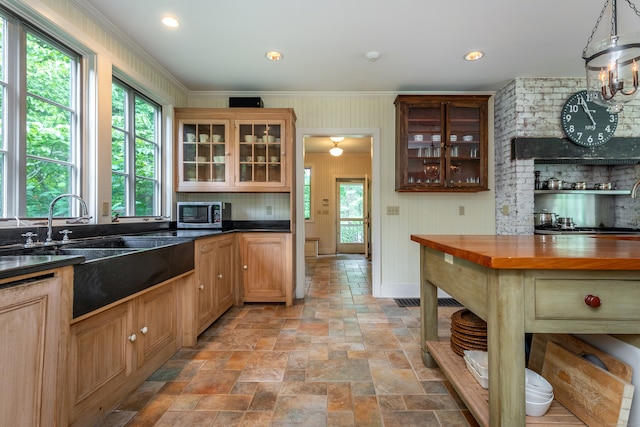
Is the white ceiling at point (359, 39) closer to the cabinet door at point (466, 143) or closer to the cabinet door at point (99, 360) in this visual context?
the cabinet door at point (466, 143)

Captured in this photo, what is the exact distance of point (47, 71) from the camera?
6.70ft

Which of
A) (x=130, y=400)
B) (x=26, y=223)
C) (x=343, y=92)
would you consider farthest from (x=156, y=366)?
(x=343, y=92)

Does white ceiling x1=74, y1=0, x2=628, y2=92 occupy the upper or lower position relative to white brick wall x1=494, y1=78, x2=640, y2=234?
upper

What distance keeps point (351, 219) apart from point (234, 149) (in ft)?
15.6

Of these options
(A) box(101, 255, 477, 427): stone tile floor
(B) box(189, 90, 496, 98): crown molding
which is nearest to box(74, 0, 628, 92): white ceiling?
(B) box(189, 90, 496, 98): crown molding

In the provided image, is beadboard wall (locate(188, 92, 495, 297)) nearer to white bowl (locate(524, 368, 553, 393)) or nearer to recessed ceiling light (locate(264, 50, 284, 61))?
recessed ceiling light (locate(264, 50, 284, 61))

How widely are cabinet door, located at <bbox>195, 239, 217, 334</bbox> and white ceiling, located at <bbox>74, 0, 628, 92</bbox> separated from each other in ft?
6.01

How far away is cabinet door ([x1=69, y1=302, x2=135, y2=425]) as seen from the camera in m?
1.35

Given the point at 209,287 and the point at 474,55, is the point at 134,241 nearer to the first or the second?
the point at 209,287

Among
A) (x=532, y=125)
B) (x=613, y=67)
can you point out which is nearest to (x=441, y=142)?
(x=532, y=125)

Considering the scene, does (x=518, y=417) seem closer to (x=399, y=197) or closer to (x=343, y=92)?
(x=399, y=197)

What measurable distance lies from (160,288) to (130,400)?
645 millimetres

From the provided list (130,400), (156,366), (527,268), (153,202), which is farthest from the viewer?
(153,202)

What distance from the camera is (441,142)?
3564 mm
